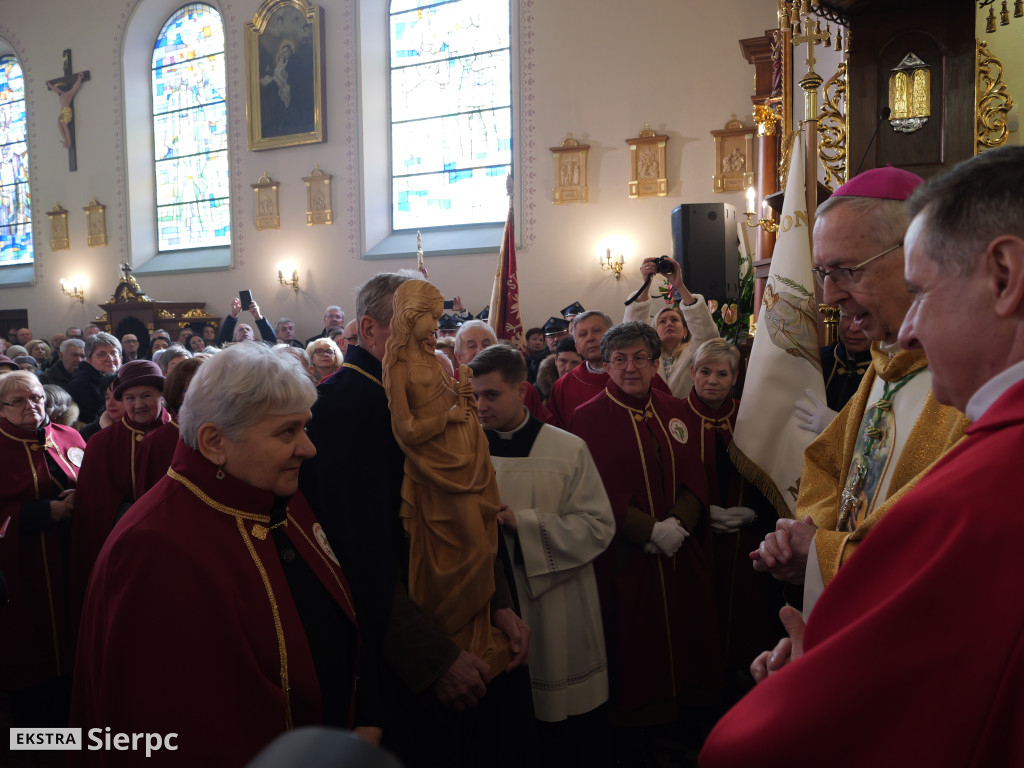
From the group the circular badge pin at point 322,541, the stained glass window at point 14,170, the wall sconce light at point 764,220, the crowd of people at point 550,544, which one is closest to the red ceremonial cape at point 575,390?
the crowd of people at point 550,544

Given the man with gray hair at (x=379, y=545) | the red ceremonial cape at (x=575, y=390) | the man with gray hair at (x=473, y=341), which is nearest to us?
the man with gray hair at (x=379, y=545)

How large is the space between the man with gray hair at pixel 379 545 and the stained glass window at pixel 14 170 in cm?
1750

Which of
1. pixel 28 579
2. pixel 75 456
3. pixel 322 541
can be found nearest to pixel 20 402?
pixel 75 456

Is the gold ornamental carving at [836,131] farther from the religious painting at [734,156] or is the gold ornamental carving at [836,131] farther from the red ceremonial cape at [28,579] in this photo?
the religious painting at [734,156]

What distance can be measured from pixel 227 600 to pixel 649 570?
7.03ft

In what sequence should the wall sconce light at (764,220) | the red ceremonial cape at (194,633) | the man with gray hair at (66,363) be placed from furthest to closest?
the man with gray hair at (66,363)
the wall sconce light at (764,220)
the red ceremonial cape at (194,633)

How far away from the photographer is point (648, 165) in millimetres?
10805

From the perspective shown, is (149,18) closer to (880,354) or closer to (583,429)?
(583,429)

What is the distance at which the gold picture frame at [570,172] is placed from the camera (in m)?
11.2

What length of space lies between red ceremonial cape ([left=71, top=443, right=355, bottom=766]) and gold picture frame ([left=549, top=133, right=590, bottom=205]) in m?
10.1

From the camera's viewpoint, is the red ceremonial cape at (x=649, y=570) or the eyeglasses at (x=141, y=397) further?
the eyeglasses at (x=141, y=397)

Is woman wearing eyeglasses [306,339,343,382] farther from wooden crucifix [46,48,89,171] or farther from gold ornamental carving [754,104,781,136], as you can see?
wooden crucifix [46,48,89,171]

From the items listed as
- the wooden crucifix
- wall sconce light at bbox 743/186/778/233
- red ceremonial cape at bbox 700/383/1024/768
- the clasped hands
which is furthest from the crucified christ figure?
red ceremonial cape at bbox 700/383/1024/768

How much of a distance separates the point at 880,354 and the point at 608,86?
10.0 meters
